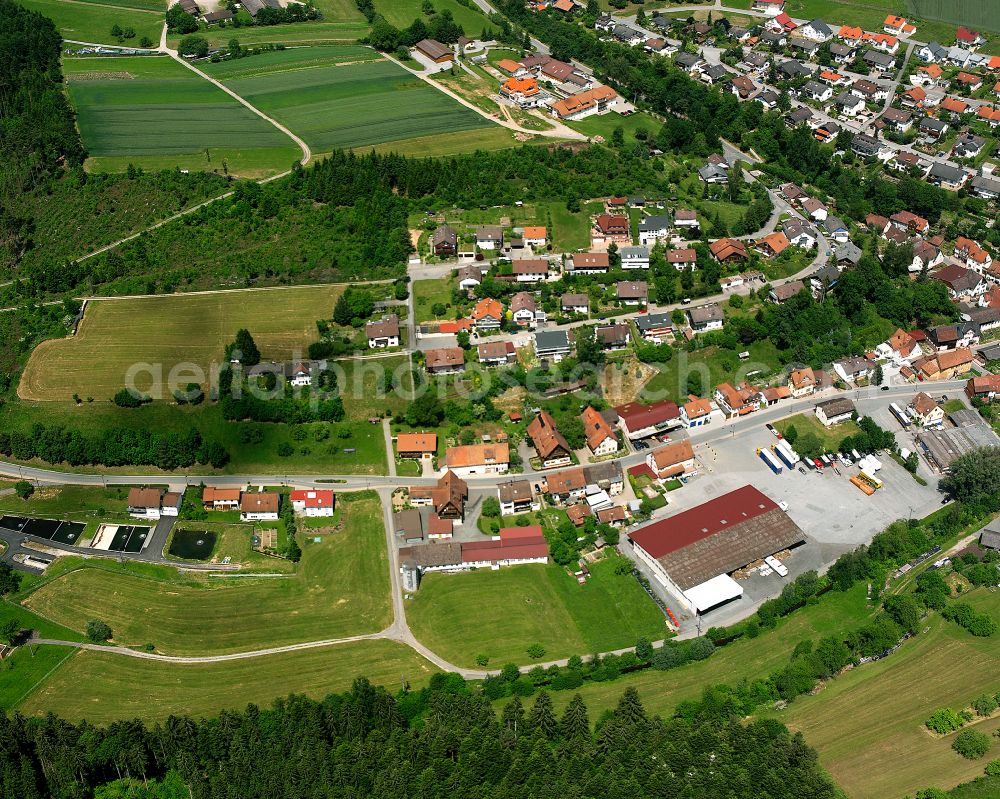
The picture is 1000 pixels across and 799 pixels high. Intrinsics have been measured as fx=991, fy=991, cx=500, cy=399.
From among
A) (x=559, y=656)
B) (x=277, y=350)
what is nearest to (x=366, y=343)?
(x=277, y=350)

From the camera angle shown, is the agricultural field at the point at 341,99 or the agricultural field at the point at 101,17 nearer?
the agricultural field at the point at 341,99

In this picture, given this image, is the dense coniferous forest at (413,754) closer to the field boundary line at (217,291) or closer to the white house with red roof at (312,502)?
the white house with red roof at (312,502)

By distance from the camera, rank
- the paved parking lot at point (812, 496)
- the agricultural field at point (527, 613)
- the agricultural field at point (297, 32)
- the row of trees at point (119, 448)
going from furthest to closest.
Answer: the agricultural field at point (297, 32) → the row of trees at point (119, 448) → the paved parking lot at point (812, 496) → the agricultural field at point (527, 613)

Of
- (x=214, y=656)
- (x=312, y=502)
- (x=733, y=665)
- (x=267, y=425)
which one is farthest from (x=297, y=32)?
(x=733, y=665)

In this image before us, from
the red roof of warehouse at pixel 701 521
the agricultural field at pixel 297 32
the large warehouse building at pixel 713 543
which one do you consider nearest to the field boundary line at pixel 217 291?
the red roof of warehouse at pixel 701 521

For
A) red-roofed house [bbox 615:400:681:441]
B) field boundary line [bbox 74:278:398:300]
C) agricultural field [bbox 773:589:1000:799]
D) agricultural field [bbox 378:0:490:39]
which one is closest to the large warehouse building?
red-roofed house [bbox 615:400:681:441]

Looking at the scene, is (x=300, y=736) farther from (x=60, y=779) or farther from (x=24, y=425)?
(x=24, y=425)
